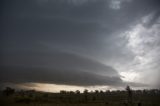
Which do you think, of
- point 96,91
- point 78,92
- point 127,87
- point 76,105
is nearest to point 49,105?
point 76,105

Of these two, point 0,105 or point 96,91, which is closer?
point 0,105

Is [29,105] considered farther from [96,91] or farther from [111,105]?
[96,91]


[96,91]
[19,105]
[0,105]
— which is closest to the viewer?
[0,105]

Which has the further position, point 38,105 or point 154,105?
point 154,105

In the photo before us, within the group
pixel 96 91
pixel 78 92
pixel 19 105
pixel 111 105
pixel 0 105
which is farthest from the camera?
pixel 96 91

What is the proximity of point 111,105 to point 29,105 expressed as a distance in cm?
2614

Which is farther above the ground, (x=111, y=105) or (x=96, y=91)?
(x=96, y=91)

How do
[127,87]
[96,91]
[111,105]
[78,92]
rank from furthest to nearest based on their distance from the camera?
[96,91] < [78,92] < [127,87] < [111,105]

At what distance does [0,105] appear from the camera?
57.8m

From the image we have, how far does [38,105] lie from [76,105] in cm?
1196

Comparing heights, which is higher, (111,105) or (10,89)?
(10,89)

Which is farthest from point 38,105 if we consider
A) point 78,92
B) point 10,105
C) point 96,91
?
point 96,91

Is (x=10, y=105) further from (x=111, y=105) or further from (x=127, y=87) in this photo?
(x=127, y=87)

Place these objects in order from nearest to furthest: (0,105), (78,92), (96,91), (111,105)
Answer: (0,105)
(111,105)
(78,92)
(96,91)
